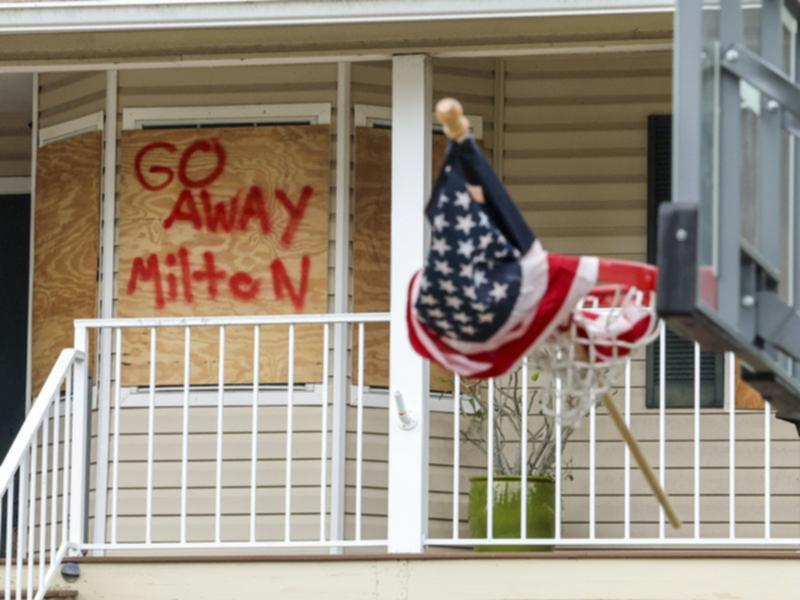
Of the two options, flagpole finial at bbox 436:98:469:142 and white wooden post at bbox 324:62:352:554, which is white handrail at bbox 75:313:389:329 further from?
flagpole finial at bbox 436:98:469:142

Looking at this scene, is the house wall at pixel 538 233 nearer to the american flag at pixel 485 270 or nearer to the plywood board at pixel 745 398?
the plywood board at pixel 745 398

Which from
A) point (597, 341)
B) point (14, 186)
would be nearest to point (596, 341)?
point (597, 341)

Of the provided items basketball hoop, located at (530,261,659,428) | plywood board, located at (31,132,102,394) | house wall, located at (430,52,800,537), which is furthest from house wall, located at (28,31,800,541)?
basketball hoop, located at (530,261,659,428)

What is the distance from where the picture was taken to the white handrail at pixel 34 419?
8328mm

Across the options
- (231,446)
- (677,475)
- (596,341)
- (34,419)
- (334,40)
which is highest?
(334,40)

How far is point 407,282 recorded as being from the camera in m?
8.85

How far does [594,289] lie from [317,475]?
387 cm

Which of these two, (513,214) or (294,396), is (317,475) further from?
(513,214)

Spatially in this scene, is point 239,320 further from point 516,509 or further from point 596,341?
point 596,341

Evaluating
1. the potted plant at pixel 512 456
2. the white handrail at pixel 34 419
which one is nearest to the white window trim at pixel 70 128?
the white handrail at pixel 34 419

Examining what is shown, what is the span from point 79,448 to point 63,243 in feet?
4.97

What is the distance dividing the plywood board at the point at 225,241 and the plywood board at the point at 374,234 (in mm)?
160

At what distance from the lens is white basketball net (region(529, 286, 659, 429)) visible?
5996 mm

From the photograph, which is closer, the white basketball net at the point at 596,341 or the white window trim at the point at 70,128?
the white basketball net at the point at 596,341
